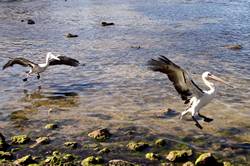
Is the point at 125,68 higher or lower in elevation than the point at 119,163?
lower

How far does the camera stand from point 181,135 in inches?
500

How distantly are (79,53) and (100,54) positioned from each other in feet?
4.10

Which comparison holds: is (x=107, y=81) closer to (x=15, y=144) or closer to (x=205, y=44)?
(x=15, y=144)

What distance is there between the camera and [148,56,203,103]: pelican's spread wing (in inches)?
447

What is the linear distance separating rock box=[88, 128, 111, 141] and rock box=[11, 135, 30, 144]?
1.69m

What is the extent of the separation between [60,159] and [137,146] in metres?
2.01

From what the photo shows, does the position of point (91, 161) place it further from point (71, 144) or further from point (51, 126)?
point (51, 126)

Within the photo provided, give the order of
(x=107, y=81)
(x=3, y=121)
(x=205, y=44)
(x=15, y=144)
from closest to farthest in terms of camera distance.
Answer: (x=15, y=144) < (x=3, y=121) < (x=107, y=81) < (x=205, y=44)

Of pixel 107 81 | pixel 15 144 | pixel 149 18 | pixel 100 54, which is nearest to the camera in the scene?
pixel 15 144

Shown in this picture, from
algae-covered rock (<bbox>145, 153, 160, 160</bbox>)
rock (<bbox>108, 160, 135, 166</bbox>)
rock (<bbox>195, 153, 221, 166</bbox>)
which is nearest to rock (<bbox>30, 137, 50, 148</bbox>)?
rock (<bbox>108, 160, 135, 166</bbox>)

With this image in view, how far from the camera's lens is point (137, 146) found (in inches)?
455

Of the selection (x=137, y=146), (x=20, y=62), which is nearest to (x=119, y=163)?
(x=137, y=146)

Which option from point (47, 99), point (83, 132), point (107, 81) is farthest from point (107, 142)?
point (107, 81)

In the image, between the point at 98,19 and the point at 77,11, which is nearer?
the point at 98,19
